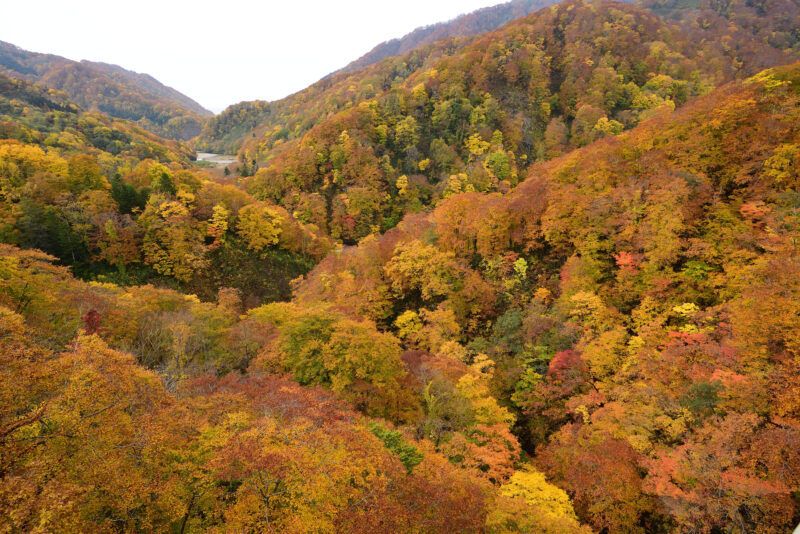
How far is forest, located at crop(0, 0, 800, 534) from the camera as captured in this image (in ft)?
33.4

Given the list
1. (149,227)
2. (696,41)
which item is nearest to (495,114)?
(696,41)

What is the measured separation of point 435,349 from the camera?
30812mm

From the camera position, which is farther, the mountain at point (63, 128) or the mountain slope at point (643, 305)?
the mountain at point (63, 128)

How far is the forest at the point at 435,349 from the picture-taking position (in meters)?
10.2

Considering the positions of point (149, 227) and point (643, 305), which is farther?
point (149, 227)

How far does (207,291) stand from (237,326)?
1899 centimetres

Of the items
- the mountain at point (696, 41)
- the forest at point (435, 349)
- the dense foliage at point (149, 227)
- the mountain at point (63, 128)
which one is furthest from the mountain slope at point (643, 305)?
the mountain at point (63, 128)

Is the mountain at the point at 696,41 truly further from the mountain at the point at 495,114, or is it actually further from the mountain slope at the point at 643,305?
the mountain slope at the point at 643,305

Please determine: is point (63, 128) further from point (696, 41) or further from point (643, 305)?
point (696, 41)

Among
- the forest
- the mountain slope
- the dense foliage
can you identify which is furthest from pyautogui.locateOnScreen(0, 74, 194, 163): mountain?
the mountain slope

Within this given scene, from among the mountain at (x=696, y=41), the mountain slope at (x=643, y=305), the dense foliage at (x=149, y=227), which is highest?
the mountain at (x=696, y=41)

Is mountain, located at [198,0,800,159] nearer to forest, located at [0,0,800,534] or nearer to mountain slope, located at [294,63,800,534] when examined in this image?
forest, located at [0,0,800,534]

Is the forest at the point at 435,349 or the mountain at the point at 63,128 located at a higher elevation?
the mountain at the point at 63,128

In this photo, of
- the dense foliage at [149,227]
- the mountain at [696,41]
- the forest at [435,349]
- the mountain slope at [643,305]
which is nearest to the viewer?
the forest at [435,349]
